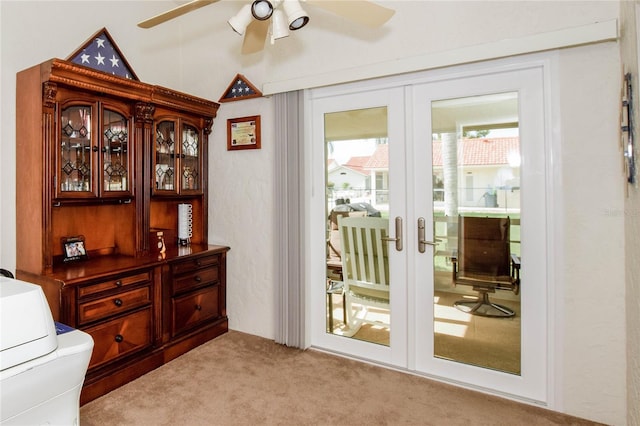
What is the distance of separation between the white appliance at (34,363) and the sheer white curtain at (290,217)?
1673 mm

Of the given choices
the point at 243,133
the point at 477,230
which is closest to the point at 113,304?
the point at 243,133

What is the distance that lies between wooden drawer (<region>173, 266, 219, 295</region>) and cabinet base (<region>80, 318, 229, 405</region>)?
0.38 metres

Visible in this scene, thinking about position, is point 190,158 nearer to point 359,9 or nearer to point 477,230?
point 359,9

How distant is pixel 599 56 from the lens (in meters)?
2.08

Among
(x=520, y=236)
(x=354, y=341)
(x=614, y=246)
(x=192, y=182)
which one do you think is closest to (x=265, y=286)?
(x=354, y=341)

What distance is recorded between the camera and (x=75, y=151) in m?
2.46

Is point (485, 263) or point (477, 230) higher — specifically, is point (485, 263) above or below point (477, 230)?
below

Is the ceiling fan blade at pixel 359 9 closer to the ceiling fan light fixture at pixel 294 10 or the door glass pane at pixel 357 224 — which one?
the ceiling fan light fixture at pixel 294 10

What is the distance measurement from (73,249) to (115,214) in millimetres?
441

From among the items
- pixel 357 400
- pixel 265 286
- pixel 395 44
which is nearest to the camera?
pixel 357 400

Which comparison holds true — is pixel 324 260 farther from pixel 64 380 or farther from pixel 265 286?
pixel 64 380

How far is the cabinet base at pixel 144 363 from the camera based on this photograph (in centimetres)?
226

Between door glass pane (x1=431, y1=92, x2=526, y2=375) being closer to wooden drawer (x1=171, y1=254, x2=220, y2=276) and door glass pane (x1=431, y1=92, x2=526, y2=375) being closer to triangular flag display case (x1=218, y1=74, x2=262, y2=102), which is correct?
triangular flag display case (x1=218, y1=74, x2=262, y2=102)

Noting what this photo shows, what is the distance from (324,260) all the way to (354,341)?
2.25 feet
